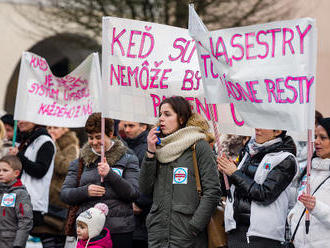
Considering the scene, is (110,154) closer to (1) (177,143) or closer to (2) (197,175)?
(1) (177,143)

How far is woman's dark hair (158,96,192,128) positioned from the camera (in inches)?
219

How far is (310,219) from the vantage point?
17.2ft

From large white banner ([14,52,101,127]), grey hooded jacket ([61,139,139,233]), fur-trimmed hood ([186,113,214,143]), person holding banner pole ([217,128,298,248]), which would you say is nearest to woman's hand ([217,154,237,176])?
person holding banner pole ([217,128,298,248])

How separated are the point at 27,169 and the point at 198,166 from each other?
108 inches

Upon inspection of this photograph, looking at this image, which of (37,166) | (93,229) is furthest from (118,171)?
(37,166)

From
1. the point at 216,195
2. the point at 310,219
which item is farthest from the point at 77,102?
the point at 310,219

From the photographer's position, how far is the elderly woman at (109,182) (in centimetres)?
596

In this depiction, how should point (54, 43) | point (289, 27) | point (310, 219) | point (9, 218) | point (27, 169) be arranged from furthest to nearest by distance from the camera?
point (54, 43) → point (27, 169) → point (9, 218) → point (310, 219) → point (289, 27)

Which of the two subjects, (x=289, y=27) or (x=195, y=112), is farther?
(x=195, y=112)

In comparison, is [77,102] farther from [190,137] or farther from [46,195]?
[190,137]

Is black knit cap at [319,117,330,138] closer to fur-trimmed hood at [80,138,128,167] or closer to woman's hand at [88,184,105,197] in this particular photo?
fur-trimmed hood at [80,138,128,167]

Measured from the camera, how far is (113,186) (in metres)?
5.95

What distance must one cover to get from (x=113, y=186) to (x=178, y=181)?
783 mm

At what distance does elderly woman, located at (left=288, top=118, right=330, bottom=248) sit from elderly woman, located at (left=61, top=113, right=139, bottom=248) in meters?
1.44
